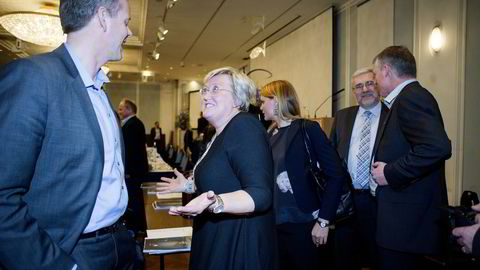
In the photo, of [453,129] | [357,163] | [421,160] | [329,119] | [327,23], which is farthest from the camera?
[327,23]

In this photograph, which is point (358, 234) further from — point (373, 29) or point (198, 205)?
point (373, 29)

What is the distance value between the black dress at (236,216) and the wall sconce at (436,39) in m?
3.37

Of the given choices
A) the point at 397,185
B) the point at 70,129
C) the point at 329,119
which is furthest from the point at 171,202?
the point at 329,119

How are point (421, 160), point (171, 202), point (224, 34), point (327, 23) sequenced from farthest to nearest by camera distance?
point (224, 34)
point (327, 23)
point (171, 202)
point (421, 160)

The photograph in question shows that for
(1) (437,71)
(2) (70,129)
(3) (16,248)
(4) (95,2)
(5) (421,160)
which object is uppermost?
(1) (437,71)

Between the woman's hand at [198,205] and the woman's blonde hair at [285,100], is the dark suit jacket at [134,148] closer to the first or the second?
the woman's blonde hair at [285,100]

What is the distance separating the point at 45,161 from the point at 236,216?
0.71 m

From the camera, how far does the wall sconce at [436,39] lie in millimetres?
3883

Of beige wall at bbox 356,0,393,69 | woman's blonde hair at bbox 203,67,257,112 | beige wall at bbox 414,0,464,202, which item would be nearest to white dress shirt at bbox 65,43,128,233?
woman's blonde hair at bbox 203,67,257,112

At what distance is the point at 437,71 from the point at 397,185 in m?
2.68

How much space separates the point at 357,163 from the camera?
8.08 ft

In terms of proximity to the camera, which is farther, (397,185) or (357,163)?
(357,163)

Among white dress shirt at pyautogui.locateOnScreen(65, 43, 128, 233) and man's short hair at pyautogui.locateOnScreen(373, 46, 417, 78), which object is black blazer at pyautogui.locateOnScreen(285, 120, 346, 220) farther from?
white dress shirt at pyautogui.locateOnScreen(65, 43, 128, 233)

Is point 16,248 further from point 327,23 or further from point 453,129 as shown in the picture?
point 327,23
